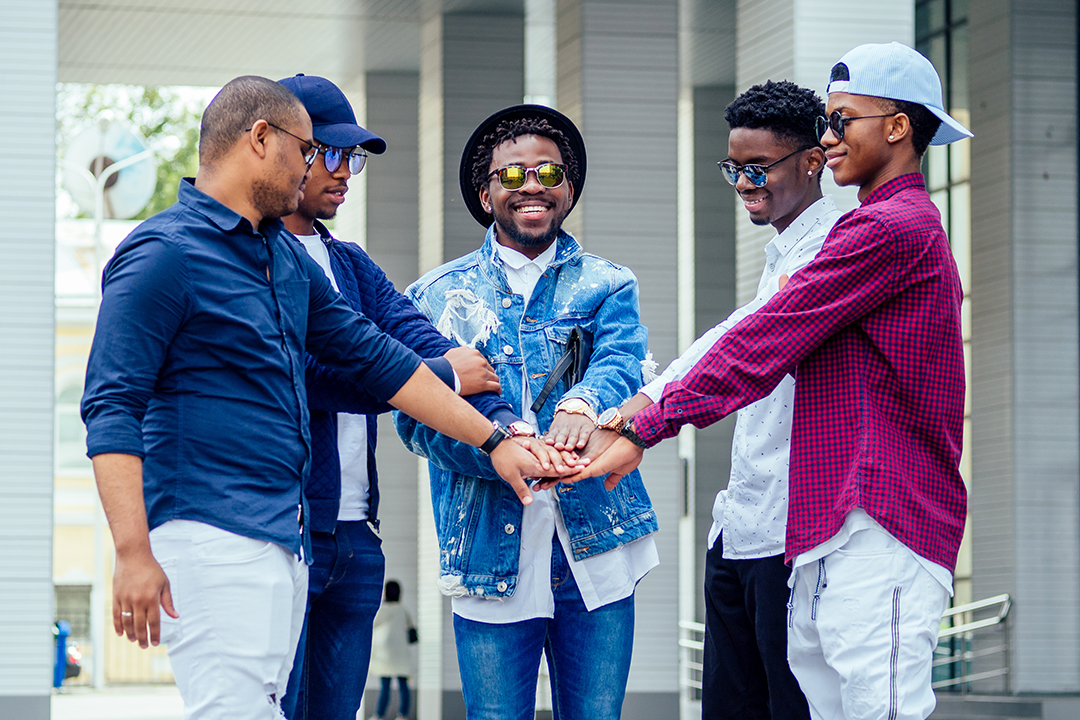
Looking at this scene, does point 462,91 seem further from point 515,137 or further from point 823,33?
point 515,137

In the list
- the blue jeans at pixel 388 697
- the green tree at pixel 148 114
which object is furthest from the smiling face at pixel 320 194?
the green tree at pixel 148 114

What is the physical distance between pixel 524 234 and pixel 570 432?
0.67 metres

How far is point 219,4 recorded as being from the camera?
487 inches

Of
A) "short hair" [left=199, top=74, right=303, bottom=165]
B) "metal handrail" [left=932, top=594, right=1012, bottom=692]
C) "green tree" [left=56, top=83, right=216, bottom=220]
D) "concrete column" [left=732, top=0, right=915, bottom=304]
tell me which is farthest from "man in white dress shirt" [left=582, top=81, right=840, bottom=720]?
"green tree" [left=56, top=83, right=216, bottom=220]

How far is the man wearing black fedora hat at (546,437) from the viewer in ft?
13.0

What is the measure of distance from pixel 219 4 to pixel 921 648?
10.6 meters

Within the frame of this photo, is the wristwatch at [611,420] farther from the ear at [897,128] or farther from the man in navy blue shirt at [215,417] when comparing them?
the ear at [897,128]

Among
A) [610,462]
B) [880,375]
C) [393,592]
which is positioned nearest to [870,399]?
[880,375]

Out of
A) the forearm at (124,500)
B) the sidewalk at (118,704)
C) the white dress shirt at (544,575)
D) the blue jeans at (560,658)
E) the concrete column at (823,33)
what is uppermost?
the concrete column at (823,33)

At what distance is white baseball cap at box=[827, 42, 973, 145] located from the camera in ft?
11.8

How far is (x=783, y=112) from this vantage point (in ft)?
14.2

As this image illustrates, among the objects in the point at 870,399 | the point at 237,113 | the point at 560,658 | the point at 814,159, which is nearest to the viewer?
the point at 237,113

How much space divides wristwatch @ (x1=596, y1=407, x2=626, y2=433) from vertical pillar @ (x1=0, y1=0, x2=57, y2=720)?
5.05m

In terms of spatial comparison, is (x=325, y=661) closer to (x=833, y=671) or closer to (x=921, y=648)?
(x=833, y=671)
